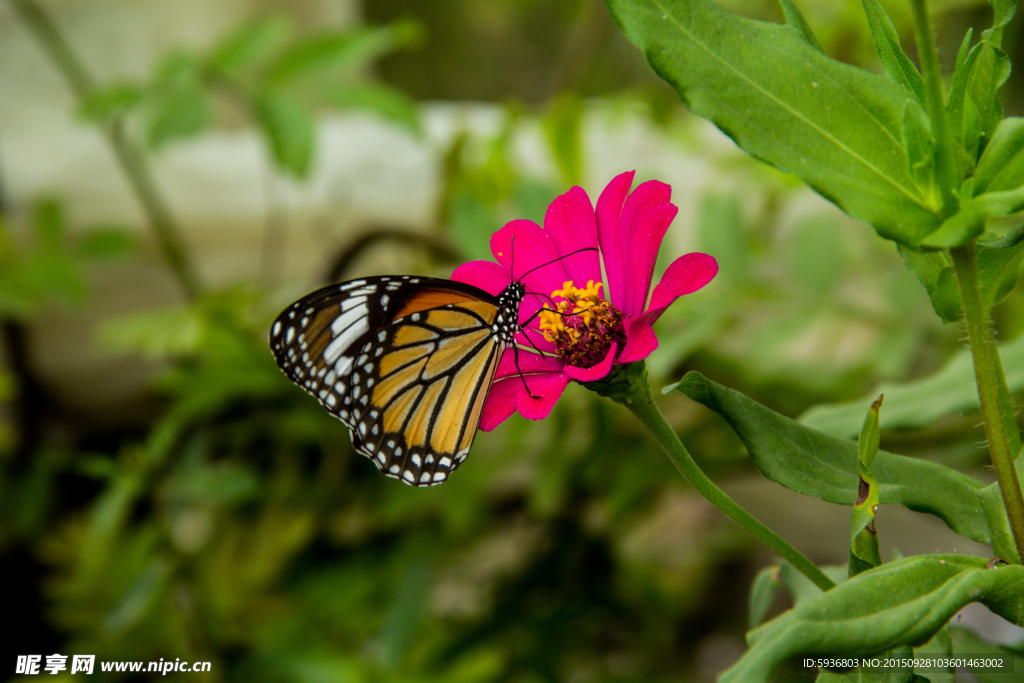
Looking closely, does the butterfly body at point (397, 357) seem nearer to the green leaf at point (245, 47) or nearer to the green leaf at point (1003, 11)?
the green leaf at point (1003, 11)

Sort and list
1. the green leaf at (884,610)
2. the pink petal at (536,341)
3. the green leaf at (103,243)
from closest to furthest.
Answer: the green leaf at (884,610) < the pink petal at (536,341) < the green leaf at (103,243)

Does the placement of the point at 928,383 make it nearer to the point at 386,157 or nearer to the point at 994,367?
the point at 994,367

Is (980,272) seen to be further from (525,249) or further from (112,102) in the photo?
(112,102)

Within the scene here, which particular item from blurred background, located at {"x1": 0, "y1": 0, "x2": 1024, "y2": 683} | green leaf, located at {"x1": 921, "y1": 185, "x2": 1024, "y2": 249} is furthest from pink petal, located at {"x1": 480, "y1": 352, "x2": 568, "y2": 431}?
blurred background, located at {"x1": 0, "y1": 0, "x2": 1024, "y2": 683}

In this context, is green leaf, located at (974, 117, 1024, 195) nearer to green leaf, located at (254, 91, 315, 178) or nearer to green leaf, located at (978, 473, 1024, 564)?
green leaf, located at (978, 473, 1024, 564)

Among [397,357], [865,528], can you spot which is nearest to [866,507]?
[865,528]

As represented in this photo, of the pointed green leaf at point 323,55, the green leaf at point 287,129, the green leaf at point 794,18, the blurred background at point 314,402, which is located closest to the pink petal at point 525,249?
the green leaf at point 794,18
